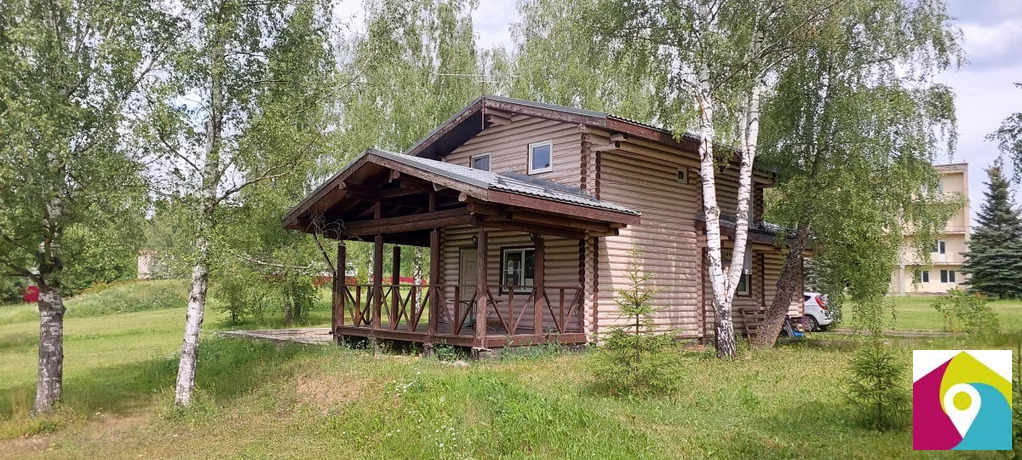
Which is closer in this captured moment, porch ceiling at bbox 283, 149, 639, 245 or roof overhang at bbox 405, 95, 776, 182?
porch ceiling at bbox 283, 149, 639, 245

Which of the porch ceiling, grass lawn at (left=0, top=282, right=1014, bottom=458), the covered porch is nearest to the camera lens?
grass lawn at (left=0, top=282, right=1014, bottom=458)

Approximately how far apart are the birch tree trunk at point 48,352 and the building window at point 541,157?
9305mm

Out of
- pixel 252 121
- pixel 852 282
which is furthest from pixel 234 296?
pixel 852 282

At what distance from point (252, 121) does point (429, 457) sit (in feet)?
23.3

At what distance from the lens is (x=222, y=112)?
36.2ft

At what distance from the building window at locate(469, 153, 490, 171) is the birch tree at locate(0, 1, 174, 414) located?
745 cm

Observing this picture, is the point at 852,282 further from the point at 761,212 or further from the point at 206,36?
the point at 206,36

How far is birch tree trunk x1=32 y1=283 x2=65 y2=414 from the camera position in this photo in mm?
10500

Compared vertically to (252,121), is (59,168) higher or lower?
lower

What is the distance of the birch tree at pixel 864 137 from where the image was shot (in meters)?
13.2

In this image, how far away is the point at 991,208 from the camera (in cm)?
3772

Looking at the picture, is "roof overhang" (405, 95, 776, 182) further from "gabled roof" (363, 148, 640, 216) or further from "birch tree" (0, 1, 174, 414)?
"birch tree" (0, 1, 174, 414)

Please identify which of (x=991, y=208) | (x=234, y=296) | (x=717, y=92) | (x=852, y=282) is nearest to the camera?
(x=717, y=92)

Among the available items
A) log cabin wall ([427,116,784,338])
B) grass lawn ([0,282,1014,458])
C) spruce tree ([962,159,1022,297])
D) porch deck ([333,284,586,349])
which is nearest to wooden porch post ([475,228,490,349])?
porch deck ([333,284,586,349])
